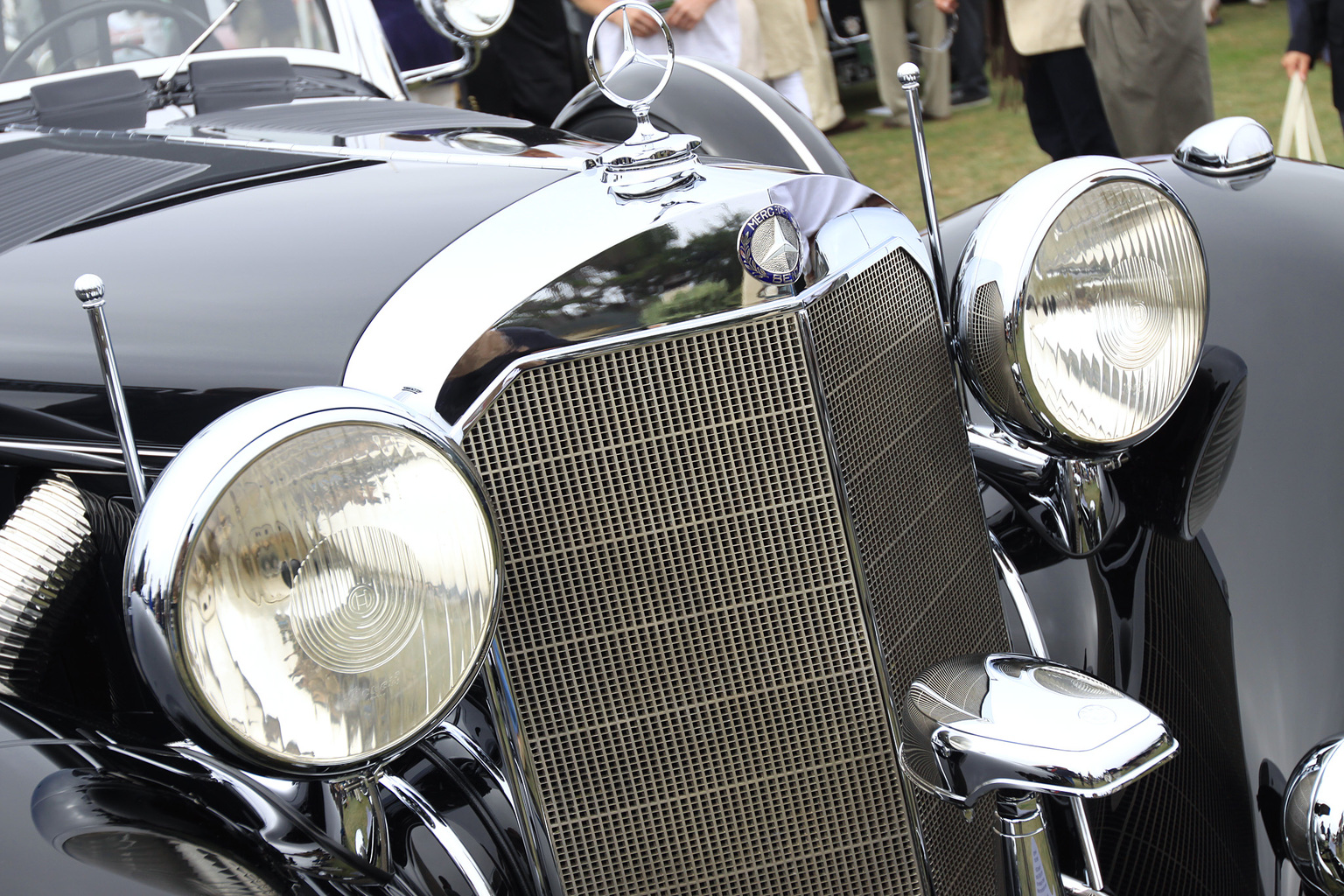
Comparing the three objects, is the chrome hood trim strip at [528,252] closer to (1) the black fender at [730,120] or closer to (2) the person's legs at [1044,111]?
(1) the black fender at [730,120]

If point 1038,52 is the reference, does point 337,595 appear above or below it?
above

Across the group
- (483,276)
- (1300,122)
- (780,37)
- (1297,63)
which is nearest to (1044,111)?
(1297,63)

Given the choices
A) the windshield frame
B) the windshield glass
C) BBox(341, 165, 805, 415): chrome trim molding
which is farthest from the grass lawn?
BBox(341, 165, 805, 415): chrome trim molding

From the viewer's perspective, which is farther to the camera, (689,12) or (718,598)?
(689,12)

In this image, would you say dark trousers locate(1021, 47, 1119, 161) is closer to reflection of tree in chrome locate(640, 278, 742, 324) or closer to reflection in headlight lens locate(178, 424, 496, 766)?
reflection of tree in chrome locate(640, 278, 742, 324)

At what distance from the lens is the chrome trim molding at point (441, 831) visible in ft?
4.56

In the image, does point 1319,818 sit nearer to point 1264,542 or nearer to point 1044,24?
point 1264,542

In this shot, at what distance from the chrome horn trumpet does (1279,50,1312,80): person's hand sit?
412 centimetres

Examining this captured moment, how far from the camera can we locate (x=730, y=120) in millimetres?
2398

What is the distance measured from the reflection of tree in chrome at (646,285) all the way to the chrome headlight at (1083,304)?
41cm

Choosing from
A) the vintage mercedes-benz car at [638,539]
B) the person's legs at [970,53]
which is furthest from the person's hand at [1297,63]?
the person's legs at [970,53]

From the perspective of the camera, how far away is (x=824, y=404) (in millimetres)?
1397

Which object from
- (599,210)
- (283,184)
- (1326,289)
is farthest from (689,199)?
(1326,289)

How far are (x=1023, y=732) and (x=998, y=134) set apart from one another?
26.1 feet
